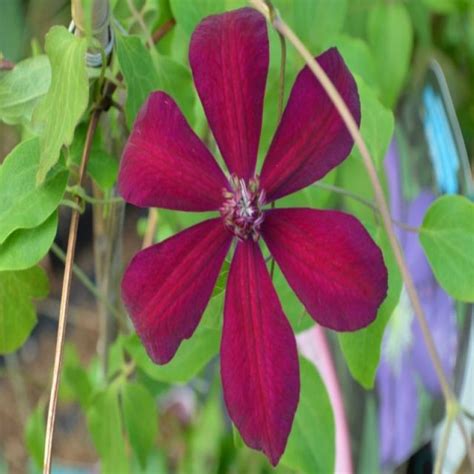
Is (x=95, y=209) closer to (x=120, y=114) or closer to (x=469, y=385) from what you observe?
(x=120, y=114)

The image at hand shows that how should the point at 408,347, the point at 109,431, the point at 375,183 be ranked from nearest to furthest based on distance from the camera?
1. the point at 375,183
2. the point at 109,431
3. the point at 408,347

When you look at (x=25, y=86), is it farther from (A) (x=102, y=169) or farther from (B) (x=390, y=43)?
(B) (x=390, y=43)

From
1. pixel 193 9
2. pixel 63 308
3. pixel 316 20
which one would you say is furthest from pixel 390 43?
pixel 63 308

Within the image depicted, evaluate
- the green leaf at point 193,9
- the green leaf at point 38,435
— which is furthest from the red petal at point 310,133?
the green leaf at point 38,435

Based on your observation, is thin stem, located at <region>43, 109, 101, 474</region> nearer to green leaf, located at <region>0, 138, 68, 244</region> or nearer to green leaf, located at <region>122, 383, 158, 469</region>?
green leaf, located at <region>0, 138, 68, 244</region>

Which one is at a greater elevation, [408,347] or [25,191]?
[25,191]

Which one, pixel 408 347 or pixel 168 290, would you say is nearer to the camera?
→ pixel 168 290

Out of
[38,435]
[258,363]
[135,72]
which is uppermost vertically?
[135,72]
